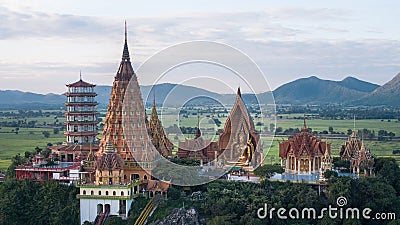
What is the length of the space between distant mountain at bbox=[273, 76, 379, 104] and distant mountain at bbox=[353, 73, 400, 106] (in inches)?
296

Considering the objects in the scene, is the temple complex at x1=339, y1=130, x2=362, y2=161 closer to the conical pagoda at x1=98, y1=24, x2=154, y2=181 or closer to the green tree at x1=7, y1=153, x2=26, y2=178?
the conical pagoda at x1=98, y1=24, x2=154, y2=181

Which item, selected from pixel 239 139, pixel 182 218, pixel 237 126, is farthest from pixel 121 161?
pixel 237 126

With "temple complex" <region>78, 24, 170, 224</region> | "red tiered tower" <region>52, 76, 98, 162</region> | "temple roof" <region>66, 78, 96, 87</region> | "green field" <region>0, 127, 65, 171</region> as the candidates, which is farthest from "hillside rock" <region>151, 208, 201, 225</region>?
"green field" <region>0, 127, 65, 171</region>

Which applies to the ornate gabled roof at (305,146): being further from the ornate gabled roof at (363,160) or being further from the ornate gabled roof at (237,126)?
the ornate gabled roof at (237,126)

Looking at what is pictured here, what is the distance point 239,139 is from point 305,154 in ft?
13.4

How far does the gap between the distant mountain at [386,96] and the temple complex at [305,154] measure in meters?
126

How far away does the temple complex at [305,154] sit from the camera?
31656 millimetres

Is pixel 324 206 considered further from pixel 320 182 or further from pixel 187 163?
pixel 187 163

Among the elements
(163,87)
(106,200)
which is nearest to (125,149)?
(106,200)

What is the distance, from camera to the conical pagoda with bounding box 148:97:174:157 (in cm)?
3422

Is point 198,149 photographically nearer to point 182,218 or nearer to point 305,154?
point 305,154

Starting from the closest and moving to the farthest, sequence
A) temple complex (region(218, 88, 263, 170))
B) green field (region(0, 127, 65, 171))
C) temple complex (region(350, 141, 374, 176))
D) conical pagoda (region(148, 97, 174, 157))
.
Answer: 1. temple complex (region(350, 141, 374, 176))
2. temple complex (region(218, 88, 263, 170))
3. conical pagoda (region(148, 97, 174, 157))
4. green field (region(0, 127, 65, 171))

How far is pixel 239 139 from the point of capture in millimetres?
34125

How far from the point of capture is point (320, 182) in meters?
28.8
